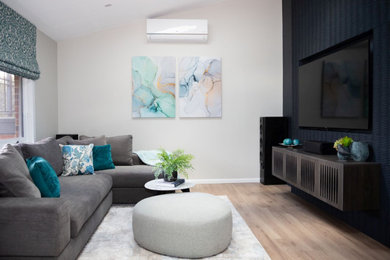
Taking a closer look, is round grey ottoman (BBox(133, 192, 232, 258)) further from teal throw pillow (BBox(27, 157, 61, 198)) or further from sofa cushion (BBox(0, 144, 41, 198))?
sofa cushion (BBox(0, 144, 41, 198))

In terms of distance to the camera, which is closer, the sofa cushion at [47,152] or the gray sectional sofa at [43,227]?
the gray sectional sofa at [43,227]

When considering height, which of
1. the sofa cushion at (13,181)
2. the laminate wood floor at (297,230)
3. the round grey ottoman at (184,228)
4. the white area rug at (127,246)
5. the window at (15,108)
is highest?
the window at (15,108)

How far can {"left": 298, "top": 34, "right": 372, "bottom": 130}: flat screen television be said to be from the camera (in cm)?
291

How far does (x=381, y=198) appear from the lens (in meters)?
2.68

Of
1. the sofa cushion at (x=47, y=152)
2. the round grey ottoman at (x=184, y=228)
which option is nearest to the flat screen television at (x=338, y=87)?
the round grey ottoman at (x=184, y=228)

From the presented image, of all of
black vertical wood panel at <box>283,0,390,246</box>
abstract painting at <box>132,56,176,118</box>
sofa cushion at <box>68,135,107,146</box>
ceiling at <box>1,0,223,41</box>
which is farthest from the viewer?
abstract painting at <box>132,56,176,118</box>

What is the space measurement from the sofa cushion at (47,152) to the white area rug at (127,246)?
84 cm

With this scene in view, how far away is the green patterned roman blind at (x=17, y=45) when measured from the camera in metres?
3.27

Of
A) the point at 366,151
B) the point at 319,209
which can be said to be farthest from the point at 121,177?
the point at 366,151

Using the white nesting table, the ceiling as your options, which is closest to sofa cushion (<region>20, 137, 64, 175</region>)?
the white nesting table

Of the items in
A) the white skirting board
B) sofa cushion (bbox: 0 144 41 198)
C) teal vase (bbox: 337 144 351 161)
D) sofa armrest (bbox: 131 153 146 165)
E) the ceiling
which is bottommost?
the white skirting board

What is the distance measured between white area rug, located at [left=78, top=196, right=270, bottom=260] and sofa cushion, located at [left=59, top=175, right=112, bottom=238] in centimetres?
25

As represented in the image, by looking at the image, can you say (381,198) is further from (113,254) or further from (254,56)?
(254,56)

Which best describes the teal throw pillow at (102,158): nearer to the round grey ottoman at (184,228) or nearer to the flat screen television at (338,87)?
the round grey ottoman at (184,228)
